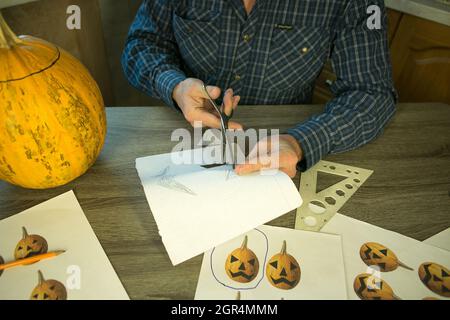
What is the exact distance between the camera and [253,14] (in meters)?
0.80

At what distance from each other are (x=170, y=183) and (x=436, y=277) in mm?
475

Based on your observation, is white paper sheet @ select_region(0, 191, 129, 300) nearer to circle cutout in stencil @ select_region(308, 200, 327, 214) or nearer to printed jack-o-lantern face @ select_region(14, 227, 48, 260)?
printed jack-o-lantern face @ select_region(14, 227, 48, 260)

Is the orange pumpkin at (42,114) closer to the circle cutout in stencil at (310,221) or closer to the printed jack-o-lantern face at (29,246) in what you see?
the printed jack-o-lantern face at (29,246)

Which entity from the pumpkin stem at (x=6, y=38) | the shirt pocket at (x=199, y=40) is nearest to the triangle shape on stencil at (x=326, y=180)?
the shirt pocket at (x=199, y=40)

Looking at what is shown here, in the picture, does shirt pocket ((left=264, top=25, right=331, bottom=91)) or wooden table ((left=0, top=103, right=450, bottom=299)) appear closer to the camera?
wooden table ((left=0, top=103, right=450, bottom=299))

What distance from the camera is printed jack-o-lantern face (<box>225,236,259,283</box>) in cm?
47

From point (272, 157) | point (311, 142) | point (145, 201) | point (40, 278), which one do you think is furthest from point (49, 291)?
point (311, 142)

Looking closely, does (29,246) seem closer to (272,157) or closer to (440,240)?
(272,157)

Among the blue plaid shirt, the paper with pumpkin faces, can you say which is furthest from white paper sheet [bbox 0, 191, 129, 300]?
the blue plaid shirt

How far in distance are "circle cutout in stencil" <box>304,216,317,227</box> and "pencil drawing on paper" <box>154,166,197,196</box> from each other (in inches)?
8.2
